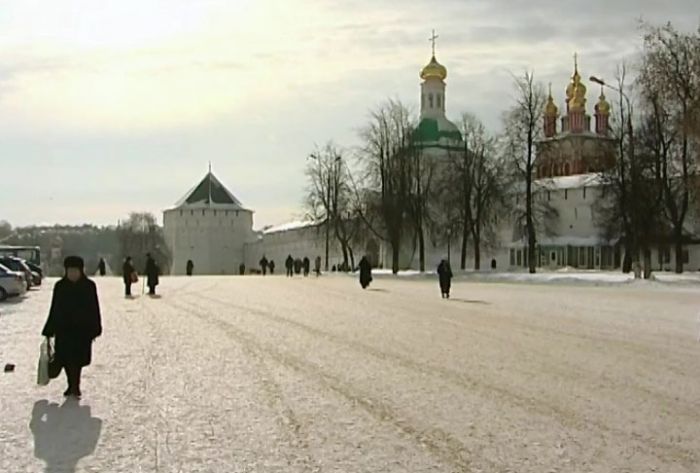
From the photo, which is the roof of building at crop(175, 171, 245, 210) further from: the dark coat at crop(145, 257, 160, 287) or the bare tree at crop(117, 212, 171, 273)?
the dark coat at crop(145, 257, 160, 287)

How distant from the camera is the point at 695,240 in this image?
89875mm

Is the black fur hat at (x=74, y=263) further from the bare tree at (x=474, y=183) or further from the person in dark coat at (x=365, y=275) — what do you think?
the bare tree at (x=474, y=183)

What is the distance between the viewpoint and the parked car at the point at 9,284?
3666 centimetres

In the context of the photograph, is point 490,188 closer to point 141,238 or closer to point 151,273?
point 151,273

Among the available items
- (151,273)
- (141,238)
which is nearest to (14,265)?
(151,273)

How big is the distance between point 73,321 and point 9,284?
84.3 ft

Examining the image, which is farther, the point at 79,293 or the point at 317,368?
the point at 317,368

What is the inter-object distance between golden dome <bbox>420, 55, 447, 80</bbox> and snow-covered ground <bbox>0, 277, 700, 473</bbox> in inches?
3357

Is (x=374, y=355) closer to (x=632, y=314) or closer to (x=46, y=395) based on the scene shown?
(x=46, y=395)

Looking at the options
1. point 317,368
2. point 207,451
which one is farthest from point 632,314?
point 207,451

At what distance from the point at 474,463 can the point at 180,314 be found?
65.1ft

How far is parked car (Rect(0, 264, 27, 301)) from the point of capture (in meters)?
36.7

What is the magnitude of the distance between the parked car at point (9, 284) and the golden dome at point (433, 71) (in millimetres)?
75166

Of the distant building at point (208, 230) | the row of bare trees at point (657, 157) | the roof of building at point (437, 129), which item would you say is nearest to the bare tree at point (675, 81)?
the row of bare trees at point (657, 157)
